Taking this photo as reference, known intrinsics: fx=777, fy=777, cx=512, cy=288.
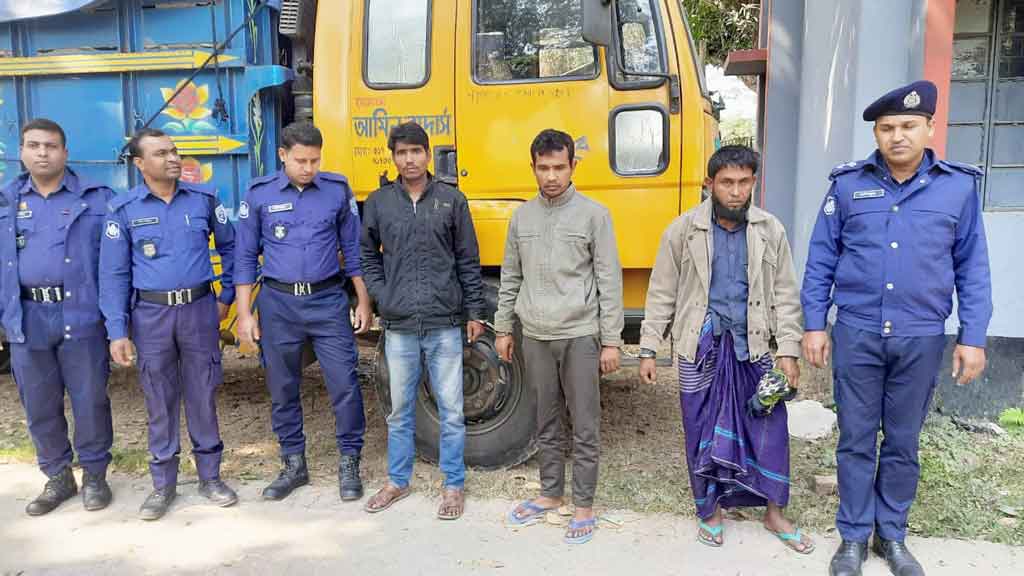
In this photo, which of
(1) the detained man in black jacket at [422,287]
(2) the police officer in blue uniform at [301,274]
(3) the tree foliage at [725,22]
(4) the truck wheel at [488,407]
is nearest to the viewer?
(1) the detained man in black jacket at [422,287]

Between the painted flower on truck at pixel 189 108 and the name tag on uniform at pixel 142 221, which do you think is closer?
the name tag on uniform at pixel 142 221

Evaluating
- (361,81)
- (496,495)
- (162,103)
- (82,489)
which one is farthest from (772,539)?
(162,103)

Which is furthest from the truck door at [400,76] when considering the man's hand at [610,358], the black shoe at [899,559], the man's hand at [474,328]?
the black shoe at [899,559]

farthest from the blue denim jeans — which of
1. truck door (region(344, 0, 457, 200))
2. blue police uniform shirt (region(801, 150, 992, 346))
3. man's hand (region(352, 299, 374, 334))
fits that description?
blue police uniform shirt (region(801, 150, 992, 346))

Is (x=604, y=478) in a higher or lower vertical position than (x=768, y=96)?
lower

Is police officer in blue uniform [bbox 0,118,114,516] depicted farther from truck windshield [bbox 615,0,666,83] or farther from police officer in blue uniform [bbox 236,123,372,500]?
truck windshield [bbox 615,0,666,83]

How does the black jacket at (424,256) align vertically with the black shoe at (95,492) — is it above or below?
above

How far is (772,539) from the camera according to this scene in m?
3.38

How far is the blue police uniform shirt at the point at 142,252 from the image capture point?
3.58 meters

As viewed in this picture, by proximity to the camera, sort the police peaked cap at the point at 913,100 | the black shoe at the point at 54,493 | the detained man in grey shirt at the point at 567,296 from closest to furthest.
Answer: the police peaked cap at the point at 913,100 < the detained man in grey shirt at the point at 567,296 < the black shoe at the point at 54,493

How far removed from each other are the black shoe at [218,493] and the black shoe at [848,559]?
9.02ft

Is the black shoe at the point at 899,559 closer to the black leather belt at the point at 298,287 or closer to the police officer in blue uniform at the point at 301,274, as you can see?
the police officer in blue uniform at the point at 301,274

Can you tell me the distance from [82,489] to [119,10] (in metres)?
2.48

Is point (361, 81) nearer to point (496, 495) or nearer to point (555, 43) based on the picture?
point (555, 43)
